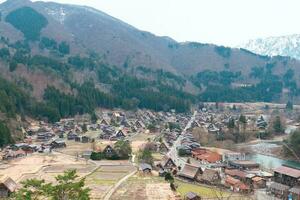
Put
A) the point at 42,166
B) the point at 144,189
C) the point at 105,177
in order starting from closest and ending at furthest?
1. the point at 144,189
2. the point at 105,177
3. the point at 42,166

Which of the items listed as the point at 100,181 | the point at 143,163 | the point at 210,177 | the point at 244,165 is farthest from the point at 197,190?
the point at 244,165

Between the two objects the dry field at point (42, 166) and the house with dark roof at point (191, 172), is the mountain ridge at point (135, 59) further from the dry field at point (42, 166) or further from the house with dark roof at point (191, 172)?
the house with dark roof at point (191, 172)

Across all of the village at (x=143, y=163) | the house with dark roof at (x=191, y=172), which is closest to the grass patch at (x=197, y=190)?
the village at (x=143, y=163)

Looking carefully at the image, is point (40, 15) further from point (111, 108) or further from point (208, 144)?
point (208, 144)

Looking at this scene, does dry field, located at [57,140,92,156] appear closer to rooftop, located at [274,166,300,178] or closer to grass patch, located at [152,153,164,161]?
grass patch, located at [152,153,164,161]

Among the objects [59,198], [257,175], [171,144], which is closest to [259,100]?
[171,144]

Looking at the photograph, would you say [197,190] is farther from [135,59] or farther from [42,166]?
[135,59]
